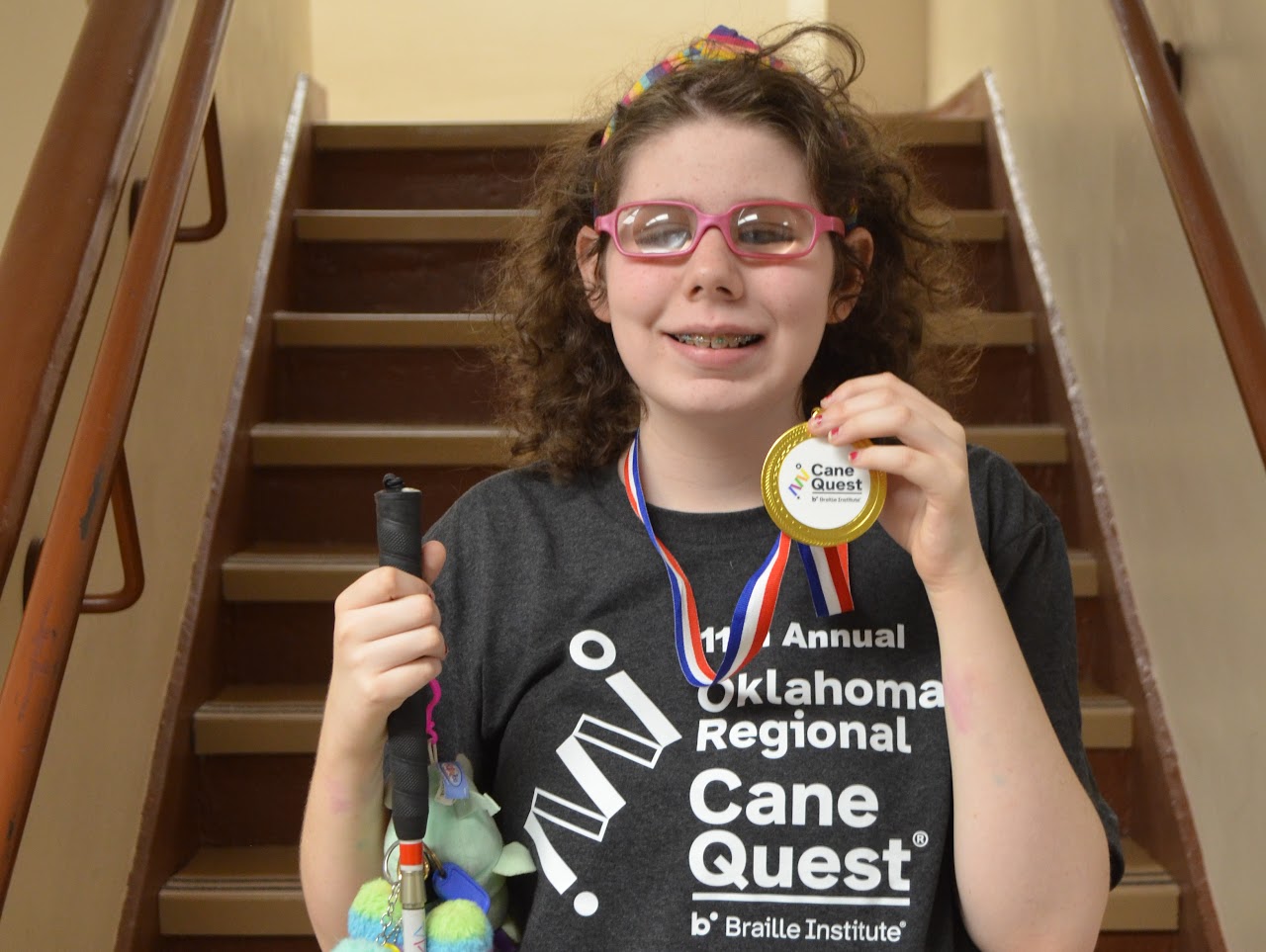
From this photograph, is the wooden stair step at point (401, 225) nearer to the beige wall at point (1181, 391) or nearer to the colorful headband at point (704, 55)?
the beige wall at point (1181, 391)

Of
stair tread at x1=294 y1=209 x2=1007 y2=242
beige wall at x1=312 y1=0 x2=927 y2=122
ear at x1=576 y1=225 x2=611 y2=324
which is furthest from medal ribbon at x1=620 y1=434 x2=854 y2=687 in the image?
beige wall at x1=312 y1=0 x2=927 y2=122

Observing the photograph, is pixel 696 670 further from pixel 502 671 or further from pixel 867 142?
pixel 867 142

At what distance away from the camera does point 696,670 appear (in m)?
1.08

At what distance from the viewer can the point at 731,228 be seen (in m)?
1.07

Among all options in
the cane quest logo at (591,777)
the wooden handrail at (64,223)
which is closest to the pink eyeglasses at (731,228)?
the cane quest logo at (591,777)

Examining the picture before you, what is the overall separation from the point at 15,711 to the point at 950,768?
0.91 m

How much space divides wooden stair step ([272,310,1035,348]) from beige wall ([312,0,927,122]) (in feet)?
8.89

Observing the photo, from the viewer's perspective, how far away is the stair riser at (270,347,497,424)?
3139mm

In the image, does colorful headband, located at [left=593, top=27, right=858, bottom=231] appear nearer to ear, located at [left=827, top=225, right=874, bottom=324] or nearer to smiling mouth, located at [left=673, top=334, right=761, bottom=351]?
ear, located at [left=827, top=225, right=874, bottom=324]

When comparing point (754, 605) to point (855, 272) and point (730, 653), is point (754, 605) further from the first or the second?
point (855, 272)

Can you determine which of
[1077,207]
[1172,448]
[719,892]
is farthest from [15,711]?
[1077,207]

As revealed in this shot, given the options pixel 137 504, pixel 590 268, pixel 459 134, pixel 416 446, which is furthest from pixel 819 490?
pixel 459 134

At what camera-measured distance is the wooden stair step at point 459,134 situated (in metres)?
Result: 3.64

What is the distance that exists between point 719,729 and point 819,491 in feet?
0.68
